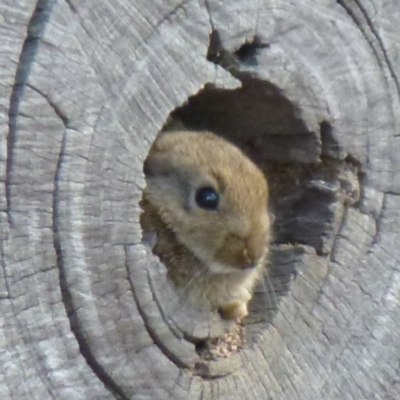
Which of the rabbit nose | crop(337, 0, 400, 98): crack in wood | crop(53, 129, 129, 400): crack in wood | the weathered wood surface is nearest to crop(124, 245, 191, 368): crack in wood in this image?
the weathered wood surface

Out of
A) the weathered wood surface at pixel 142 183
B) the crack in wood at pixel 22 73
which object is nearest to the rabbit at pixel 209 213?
the weathered wood surface at pixel 142 183

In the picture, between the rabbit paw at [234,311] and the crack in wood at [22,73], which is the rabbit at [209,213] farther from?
the crack in wood at [22,73]

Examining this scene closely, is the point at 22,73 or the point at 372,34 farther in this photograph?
the point at 372,34

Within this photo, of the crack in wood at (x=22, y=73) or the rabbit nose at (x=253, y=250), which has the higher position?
the crack in wood at (x=22, y=73)

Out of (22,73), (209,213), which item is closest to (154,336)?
(209,213)

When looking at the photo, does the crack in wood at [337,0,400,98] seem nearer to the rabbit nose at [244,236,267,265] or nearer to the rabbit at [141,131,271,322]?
the rabbit at [141,131,271,322]

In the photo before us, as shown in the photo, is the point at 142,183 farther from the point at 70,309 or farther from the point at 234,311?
the point at 234,311
